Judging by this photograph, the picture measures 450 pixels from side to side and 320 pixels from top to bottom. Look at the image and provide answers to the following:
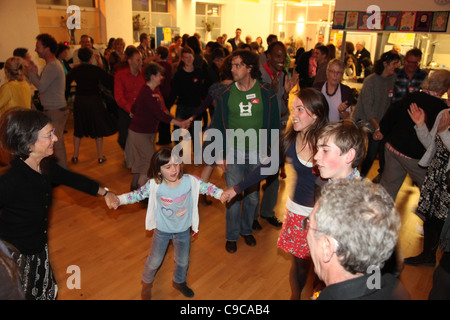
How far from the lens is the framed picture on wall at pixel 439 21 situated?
496 centimetres

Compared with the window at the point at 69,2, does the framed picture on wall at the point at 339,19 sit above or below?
below

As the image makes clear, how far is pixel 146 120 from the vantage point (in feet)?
13.4

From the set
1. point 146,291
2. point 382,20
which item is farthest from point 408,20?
point 146,291

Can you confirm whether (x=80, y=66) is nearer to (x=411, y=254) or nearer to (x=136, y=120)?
(x=136, y=120)

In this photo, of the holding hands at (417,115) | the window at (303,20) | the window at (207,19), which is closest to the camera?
the holding hands at (417,115)

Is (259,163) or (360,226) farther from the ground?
(360,226)

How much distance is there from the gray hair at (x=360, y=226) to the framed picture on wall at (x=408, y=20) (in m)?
4.88

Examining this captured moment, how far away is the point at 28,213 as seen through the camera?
205cm

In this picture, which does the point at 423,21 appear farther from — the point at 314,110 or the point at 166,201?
the point at 166,201

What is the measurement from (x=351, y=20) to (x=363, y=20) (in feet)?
0.60

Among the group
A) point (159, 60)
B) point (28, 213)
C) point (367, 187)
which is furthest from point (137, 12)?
point (367, 187)

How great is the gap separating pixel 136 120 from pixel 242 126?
1.43m
